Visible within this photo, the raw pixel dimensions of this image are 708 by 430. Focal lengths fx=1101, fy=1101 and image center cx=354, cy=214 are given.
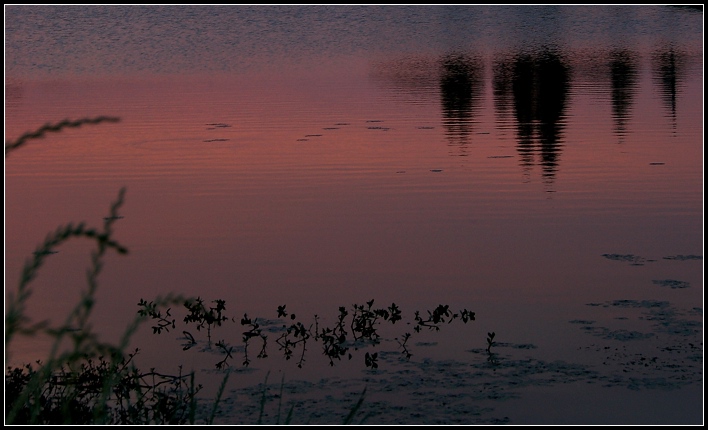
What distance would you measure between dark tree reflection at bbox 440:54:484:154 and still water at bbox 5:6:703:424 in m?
0.16

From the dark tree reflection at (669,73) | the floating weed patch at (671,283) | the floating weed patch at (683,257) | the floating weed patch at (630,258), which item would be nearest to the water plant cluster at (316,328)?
the floating weed patch at (671,283)

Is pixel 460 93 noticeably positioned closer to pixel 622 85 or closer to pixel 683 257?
pixel 622 85

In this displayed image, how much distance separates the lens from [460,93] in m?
29.9

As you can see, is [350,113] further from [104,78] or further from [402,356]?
[402,356]

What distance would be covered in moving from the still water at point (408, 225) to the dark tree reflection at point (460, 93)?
16 centimetres

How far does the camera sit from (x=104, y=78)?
3528 cm

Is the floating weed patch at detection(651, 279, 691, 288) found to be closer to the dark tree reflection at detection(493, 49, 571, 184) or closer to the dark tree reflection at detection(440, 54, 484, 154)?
the dark tree reflection at detection(493, 49, 571, 184)

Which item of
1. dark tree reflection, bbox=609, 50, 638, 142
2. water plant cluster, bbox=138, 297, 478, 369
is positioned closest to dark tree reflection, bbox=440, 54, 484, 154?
dark tree reflection, bbox=609, 50, 638, 142

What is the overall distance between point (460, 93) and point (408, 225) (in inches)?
673

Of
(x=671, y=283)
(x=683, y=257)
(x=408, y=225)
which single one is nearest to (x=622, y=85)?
(x=408, y=225)

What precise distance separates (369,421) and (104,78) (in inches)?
1165

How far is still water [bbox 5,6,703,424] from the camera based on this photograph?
27.0 ft

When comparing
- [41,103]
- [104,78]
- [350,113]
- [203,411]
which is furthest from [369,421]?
[104,78]

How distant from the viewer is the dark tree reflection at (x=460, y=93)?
22.3 meters
